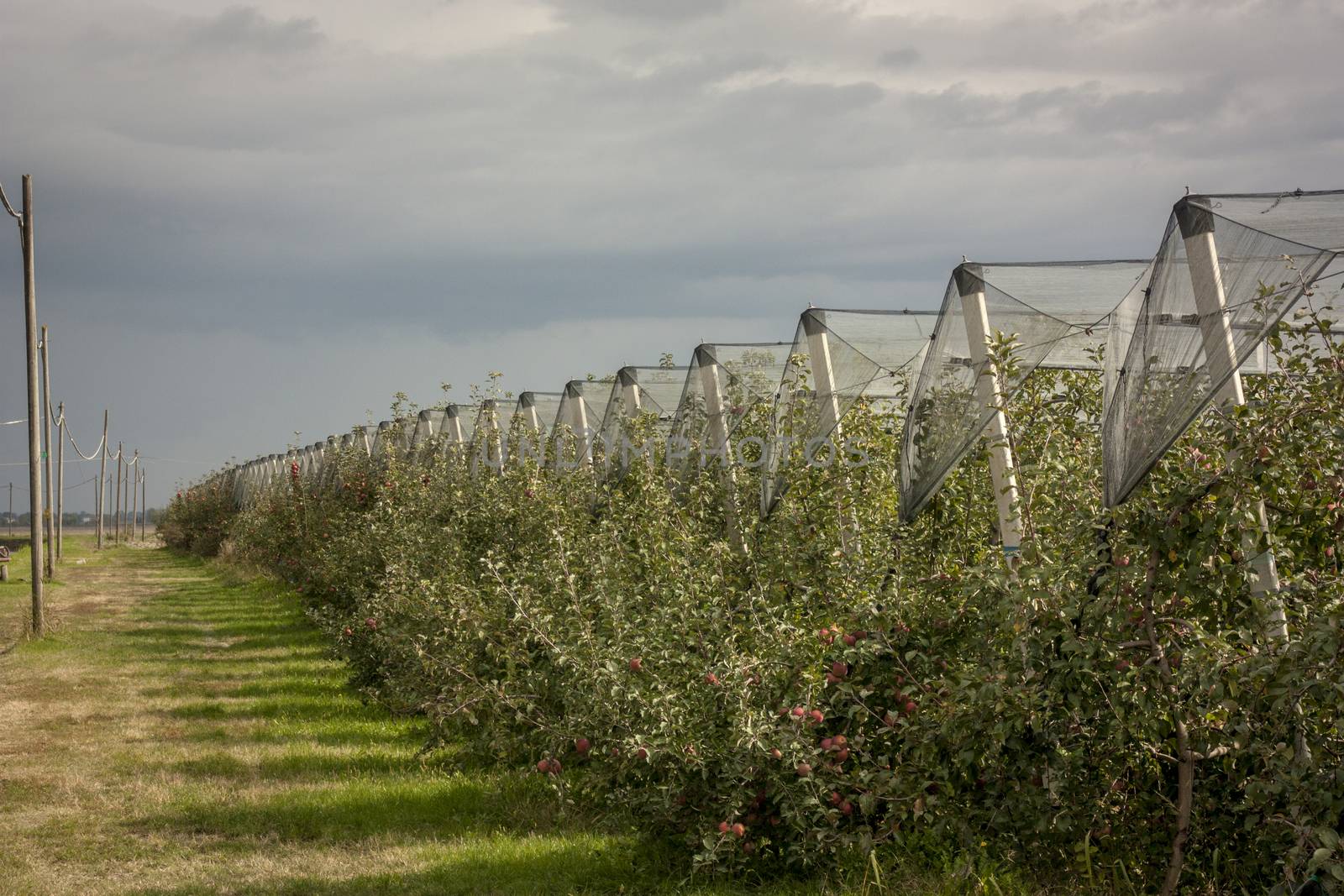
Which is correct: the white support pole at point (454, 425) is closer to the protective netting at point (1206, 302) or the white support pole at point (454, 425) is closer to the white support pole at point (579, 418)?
the white support pole at point (579, 418)

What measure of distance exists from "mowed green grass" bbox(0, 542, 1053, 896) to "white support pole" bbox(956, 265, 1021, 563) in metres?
1.76

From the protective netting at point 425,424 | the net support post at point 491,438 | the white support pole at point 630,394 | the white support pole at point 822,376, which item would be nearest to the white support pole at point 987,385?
the white support pole at point 822,376

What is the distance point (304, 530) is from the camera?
63.5 ft

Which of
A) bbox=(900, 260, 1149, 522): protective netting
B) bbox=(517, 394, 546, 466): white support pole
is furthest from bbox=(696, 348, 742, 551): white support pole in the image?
bbox=(517, 394, 546, 466): white support pole

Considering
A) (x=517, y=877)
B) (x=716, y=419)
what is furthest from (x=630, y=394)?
(x=517, y=877)

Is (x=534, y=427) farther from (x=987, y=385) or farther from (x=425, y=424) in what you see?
(x=987, y=385)

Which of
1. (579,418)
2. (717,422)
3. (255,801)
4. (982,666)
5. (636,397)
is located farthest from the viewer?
(579,418)

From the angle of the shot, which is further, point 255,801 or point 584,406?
point 584,406

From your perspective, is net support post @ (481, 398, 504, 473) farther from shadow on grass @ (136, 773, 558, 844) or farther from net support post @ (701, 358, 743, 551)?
shadow on grass @ (136, 773, 558, 844)

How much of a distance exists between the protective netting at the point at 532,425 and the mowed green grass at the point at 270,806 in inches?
110

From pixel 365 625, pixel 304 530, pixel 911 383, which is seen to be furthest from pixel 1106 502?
pixel 304 530

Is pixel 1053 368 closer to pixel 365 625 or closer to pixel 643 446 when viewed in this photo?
pixel 643 446

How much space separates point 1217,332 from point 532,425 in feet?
31.8

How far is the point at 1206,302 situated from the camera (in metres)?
4.68
